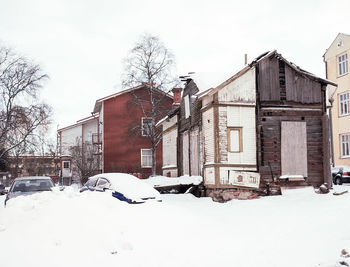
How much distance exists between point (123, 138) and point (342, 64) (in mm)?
19801

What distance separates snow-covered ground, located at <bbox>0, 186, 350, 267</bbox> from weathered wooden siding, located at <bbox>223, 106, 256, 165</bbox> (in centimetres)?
587

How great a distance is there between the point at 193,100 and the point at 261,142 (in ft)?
14.3

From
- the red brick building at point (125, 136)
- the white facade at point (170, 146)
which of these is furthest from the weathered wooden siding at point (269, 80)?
the red brick building at point (125, 136)

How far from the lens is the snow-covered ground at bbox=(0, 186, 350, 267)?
317 inches

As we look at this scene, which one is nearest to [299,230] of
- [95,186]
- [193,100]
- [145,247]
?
[145,247]

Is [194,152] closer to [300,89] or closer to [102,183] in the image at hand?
[300,89]

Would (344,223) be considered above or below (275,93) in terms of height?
Result: below

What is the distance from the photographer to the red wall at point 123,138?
3853 cm

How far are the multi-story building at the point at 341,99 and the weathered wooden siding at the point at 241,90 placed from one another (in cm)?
1635

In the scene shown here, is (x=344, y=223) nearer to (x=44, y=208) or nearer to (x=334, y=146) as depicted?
(x=44, y=208)

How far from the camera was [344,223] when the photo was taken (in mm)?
10828

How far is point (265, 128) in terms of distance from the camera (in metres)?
19.1

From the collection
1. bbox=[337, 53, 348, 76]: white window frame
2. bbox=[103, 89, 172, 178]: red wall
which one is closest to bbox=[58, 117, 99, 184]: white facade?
bbox=[103, 89, 172, 178]: red wall

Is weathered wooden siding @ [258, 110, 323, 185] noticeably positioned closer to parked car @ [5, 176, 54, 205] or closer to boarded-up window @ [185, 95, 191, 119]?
boarded-up window @ [185, 95, 191, 119]
